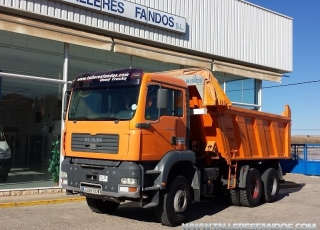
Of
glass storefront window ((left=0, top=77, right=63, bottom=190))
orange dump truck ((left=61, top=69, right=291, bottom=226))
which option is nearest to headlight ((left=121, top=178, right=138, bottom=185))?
orange dump truck ((left=61, top=69, right=291, bottom=226))

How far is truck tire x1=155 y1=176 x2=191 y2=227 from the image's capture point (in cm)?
786

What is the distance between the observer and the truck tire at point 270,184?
1136cm

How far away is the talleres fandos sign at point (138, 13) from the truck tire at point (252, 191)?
5.81m

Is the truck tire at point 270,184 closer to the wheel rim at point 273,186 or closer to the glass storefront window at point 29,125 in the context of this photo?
the wheel rim at point 273,186

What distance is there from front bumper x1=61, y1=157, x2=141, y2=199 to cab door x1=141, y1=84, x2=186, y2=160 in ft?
1.32

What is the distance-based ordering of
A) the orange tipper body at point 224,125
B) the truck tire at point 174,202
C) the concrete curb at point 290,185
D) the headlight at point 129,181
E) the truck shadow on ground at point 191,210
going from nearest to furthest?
1. the headlight at point 129,181
2. the truck tire at point 174,202
3. the truck shadow on ground at point 191,210
4. the orange tipper body at point 224,125
5. the concrete curb at point 290,185

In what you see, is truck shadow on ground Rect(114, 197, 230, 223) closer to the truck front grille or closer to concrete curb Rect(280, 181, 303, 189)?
the truck front grille

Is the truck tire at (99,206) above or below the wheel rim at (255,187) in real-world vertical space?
below

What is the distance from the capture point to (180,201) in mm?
8195

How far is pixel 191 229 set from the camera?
257 inches

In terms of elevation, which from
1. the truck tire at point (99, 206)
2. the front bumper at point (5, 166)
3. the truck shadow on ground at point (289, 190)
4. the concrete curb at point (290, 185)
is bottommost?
the truck shadow on ground at point (289, 190)

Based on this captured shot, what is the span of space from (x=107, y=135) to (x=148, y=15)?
665 cm

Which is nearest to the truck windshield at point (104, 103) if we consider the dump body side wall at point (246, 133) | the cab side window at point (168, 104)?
the cab side window at point (168, 104)

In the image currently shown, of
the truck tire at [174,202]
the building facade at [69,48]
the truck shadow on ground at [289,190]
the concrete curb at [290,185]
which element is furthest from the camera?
the concrete curb at [290,185]
